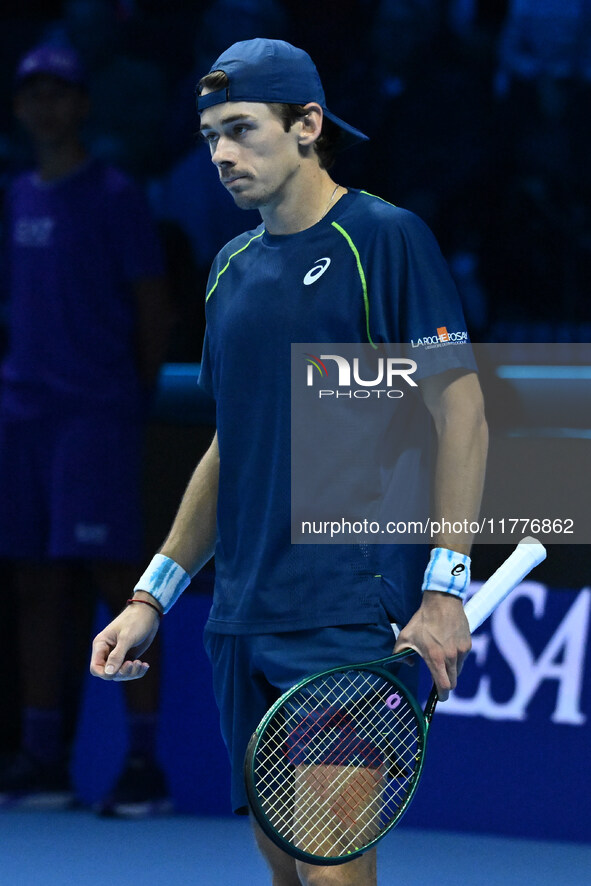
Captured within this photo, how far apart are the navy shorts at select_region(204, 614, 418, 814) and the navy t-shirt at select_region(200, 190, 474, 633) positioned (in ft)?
0.08

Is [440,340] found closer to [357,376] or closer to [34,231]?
[357,376]

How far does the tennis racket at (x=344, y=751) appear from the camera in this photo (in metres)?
2.19

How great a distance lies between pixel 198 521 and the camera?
2523 mm

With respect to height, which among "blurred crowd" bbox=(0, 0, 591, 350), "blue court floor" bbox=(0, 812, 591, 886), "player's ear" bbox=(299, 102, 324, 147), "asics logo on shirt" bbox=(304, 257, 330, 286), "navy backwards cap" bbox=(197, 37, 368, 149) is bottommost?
"blue court floor" bbox=(0, 812, 591, 886)

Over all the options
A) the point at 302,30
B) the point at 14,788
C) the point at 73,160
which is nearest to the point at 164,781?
the point at 14,788

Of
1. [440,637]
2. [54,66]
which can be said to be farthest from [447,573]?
[54,66]

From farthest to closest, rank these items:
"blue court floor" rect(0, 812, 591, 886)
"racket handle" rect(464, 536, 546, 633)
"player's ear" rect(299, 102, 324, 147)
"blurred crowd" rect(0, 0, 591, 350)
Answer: "blurred crowd" rect(0, 0, 591, 350) < "blue court floor" rect(0, 812, 591, 886) < "player's ear" rect(299, 102, 324, 147) < "racket handle" rect(464, 536, 546, 633)

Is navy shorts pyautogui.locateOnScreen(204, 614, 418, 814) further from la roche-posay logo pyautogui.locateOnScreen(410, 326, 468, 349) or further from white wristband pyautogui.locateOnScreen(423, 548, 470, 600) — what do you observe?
la roche-posay logo pyautogui.locateOnScreen(410, 326, 468, 349)

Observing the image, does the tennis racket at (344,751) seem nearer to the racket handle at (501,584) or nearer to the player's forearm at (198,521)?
the racket handle at (501,584)

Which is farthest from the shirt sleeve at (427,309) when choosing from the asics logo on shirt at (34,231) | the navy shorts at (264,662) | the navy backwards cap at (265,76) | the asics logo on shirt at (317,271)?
the asics logo on shirt at (34,231)

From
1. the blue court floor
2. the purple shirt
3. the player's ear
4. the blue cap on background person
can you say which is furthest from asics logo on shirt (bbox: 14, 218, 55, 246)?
the player's ear

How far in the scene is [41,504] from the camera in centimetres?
459

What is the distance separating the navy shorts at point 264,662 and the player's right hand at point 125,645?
11 cm

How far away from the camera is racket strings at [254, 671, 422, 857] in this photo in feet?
7.20
